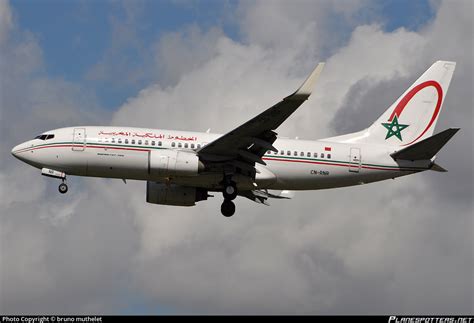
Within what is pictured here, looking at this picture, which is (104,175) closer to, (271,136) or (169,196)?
(169,196)

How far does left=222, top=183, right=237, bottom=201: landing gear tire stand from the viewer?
53500 mm

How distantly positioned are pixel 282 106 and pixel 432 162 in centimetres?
1055

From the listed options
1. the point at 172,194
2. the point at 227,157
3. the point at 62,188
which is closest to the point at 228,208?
the point at 227,157

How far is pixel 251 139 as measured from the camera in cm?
5122

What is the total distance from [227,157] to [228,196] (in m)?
2.40

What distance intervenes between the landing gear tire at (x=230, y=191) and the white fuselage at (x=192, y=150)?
46 cm

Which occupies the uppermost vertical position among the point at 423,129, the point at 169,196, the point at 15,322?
the point at 423,129

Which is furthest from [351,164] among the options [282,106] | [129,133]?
[129,133]

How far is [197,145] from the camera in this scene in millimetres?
53062

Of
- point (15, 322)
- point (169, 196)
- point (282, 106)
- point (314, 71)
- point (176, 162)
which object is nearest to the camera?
point (15, 322)

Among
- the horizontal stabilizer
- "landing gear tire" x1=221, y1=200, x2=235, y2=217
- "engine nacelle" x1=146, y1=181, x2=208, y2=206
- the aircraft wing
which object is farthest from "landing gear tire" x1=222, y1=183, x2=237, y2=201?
the horizontal stabilizer

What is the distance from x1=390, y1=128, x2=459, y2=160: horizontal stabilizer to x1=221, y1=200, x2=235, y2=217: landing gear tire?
30.9 feet

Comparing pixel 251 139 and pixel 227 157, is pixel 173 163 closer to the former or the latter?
pixel 227 157

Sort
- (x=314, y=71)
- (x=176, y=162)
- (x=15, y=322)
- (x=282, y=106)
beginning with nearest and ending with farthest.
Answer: (x=15, y=322), (x=314, y=71), (x=282, y=106), (x=176, y=162)
